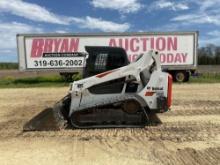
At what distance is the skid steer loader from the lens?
788 cm

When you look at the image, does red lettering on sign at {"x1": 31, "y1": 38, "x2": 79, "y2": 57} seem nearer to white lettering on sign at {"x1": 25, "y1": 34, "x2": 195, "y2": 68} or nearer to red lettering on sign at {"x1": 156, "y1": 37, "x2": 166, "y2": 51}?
→ white lettering on sign at {"x1": 25, "y1": 34, "x2": 195, "y2": 68}

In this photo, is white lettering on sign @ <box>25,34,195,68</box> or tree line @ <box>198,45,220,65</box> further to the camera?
tree line @ <box>198,45,220,65</box>

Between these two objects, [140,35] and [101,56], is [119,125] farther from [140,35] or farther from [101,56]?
[140,35]

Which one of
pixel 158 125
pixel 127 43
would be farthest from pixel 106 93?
pixel 127 43

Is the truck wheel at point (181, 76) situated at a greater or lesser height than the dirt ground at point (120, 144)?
lesser

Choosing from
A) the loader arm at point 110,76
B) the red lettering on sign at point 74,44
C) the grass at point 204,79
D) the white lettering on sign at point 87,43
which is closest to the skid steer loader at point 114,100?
the loader arm at point 110,76

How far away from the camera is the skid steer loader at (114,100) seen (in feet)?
25.9

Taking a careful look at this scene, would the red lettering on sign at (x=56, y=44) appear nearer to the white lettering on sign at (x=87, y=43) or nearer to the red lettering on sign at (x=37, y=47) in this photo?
the white lettering on sign at (x=87, y=43)

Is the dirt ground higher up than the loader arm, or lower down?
lower down

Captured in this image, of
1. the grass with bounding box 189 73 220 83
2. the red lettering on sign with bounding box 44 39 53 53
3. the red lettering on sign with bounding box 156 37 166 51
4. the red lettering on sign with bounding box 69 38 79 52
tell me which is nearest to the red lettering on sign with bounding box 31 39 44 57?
the red lettering on sign with bounding box 44 39 53 53

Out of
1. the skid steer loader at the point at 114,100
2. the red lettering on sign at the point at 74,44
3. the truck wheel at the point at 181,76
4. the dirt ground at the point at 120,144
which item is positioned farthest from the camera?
the truck wheel at the point at 181,76

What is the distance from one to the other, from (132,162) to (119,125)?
2453mm

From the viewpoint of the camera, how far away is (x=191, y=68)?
2303cm

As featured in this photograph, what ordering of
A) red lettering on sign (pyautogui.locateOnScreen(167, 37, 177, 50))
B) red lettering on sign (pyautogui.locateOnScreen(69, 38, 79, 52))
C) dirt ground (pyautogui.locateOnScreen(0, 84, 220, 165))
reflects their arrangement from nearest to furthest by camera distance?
dirt ground (pyautogui.locateOnScreen(0, 84, 220, 165)) → red lettering on sign (pyautogui.locateOnScreen(69, 38, 79, 52)) → red lettering on sign (pyautogui.locateOnScreen(167, 37, 177, 50))
